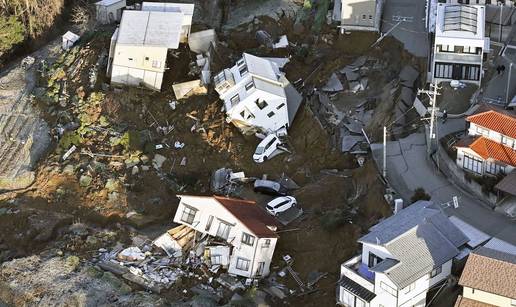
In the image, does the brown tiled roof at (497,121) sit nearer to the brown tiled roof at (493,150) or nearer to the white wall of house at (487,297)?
the brown tiled roof at (493,150)


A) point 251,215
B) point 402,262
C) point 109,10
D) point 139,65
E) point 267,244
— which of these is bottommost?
point 267,244

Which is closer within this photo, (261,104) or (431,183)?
(431,183)

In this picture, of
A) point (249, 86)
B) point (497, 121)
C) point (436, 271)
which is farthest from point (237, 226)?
point (497, 121)

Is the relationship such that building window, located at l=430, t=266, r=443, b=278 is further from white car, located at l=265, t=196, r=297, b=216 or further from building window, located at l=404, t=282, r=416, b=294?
white car, located at l=265, t=196, r=297, b=216

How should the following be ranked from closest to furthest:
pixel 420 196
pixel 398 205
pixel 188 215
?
pixel 398 205
pixel 420 196
pixel 188 215

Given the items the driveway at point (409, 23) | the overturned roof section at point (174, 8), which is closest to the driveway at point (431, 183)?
the driveway at point (409, 23)

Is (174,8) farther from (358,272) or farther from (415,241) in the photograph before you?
(415,241)

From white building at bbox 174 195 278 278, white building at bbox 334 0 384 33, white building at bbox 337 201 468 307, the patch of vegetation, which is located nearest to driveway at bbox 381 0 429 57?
white building at bbox 334 0 384 33
